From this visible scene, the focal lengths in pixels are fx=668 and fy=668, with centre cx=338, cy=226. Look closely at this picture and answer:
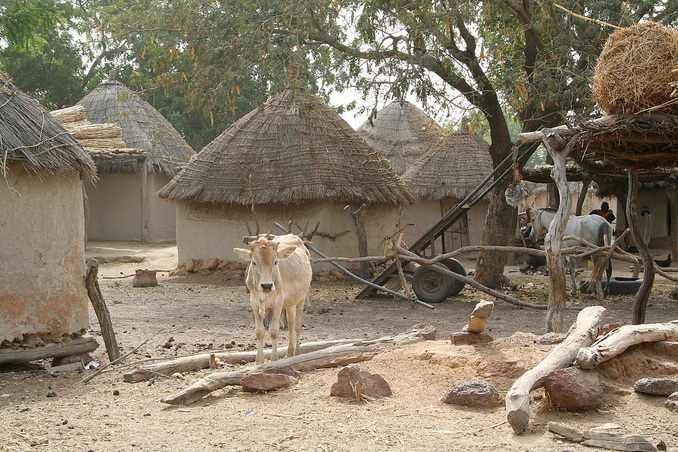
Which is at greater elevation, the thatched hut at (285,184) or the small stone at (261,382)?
the thatched hut at (285,184)

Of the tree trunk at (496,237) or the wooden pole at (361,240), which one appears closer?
the tree trunk at (496,237)

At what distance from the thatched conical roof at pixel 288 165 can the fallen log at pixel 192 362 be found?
7327 mm

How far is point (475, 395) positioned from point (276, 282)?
7.08 ft

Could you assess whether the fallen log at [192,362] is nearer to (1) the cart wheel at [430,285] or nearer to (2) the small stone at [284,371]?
(2) the small stone at [284,371]

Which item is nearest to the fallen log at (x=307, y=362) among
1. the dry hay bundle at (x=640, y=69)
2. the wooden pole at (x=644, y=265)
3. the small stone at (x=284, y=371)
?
the small stone at (x=284, y=371)

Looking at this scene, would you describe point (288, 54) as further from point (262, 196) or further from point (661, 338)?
point (661, 338)

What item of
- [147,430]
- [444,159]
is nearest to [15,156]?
[147,430]

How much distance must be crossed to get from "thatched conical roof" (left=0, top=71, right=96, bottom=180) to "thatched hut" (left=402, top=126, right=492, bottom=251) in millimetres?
15155

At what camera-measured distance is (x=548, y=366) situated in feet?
16.8

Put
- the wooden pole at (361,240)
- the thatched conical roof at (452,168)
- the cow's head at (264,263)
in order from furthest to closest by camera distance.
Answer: the thatched conical roof at (452,168) < the wooden pole at (361,240) < the cow's head at (264,263)

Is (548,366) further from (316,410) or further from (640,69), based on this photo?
(640,69)

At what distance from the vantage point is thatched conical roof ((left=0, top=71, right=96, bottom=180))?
6711 mm

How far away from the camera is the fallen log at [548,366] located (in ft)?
14.9

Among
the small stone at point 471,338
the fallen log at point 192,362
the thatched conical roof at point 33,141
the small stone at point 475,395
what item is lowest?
the fallen log at point 192,362
